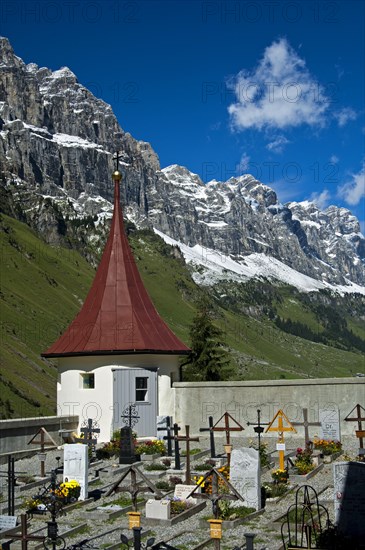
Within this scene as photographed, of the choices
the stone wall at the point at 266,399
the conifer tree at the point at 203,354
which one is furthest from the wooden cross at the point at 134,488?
the conifer tree at the point at 203,354

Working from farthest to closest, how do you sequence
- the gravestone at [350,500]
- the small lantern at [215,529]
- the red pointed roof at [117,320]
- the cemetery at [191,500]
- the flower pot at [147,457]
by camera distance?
the red pointed roof at [117,320]
the flower pot at [147,457]
the cemetery at [191,500]
the gravestone at [350,500]
the small lantern at [215,529]

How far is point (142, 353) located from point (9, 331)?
281ft

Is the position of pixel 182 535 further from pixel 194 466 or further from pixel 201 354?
pixel 201 354

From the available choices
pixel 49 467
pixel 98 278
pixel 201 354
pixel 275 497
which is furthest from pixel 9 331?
pixel 275 497

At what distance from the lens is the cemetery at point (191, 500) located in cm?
1588

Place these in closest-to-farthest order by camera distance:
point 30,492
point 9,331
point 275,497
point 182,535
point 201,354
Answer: point 182,535 < point 275,497 < point 30,492 < point 201,354 < point 9,331

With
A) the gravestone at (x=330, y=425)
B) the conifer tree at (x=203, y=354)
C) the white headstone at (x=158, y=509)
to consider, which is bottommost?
the white headstone at (x=158, y=509)

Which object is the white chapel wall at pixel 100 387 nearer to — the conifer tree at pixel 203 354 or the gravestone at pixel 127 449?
the gravestone at pixel 127 449

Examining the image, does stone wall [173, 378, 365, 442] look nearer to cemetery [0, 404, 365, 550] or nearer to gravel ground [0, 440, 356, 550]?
cemetery [0, 404, 365, 550]

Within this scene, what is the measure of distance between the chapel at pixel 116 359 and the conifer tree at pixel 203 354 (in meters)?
12.9

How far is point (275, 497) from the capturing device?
808 inches

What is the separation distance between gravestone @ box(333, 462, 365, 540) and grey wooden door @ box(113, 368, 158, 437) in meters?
16.4

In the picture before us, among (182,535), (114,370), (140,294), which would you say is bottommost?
(182,535)

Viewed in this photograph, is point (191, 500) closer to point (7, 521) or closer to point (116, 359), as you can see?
point (7, 521)
